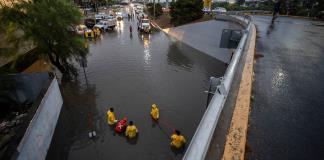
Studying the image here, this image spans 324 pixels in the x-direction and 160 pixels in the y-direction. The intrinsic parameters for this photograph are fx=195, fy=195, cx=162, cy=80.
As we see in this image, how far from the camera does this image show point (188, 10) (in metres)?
35.5

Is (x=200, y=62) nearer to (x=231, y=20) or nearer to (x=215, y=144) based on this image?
(x=231, y=20)

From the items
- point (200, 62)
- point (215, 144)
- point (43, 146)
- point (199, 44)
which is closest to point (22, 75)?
point (43, 146)

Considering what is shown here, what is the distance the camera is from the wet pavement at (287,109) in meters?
3.23

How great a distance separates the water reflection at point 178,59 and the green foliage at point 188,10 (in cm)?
979

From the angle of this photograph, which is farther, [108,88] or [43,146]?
[108,88]

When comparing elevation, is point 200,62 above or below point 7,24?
below

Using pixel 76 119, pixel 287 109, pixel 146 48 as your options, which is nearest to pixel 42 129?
pixel 76 119

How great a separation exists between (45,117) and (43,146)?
1495 mm

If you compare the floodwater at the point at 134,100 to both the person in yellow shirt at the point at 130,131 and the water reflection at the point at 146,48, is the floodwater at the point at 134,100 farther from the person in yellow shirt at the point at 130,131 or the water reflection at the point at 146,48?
the person in yellow shirt at the point at 130,131

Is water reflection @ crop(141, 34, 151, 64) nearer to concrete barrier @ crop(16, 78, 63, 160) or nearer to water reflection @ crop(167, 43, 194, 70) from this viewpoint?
water reflection @ crop(167, 43, 194, 70)

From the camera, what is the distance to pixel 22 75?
1193 centimetres

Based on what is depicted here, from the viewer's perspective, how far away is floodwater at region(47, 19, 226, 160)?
9453 mm

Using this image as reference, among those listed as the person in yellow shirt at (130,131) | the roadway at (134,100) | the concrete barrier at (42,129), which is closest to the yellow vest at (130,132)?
the person in yellow shirt at (130,131)

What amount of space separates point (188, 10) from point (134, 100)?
2675cm
